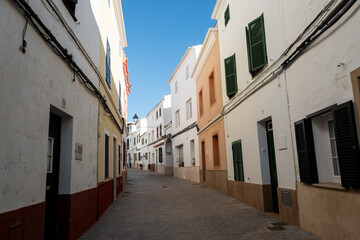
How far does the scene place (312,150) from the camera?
551 cm

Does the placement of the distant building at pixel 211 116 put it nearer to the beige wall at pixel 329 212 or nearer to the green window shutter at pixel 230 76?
the green window shutter at pixel 230 76

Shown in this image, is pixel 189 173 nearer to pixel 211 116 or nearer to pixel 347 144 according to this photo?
pixel 211 116

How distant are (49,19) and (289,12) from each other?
15.8ft

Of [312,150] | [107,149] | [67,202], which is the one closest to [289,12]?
[312,150]

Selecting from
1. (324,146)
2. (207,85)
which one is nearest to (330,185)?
(324,146)

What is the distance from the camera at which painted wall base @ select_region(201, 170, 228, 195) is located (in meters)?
11.7

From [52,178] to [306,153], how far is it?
4.73 m

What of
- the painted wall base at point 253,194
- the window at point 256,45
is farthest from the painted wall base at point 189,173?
the window at point 256,45

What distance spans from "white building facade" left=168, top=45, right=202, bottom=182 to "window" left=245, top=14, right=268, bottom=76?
32.6 ft

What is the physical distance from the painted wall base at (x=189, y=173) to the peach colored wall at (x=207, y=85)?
10.5 ft

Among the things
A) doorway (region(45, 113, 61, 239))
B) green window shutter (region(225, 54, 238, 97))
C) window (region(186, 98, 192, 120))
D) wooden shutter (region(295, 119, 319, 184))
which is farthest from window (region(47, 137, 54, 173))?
window (region(186, 98, 192, 120))

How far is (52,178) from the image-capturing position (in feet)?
16.6

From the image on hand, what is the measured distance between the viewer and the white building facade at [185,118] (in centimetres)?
1880

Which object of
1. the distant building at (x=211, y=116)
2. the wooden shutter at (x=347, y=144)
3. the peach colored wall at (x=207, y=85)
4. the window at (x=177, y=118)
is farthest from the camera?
the window at (x=177, y=118)
